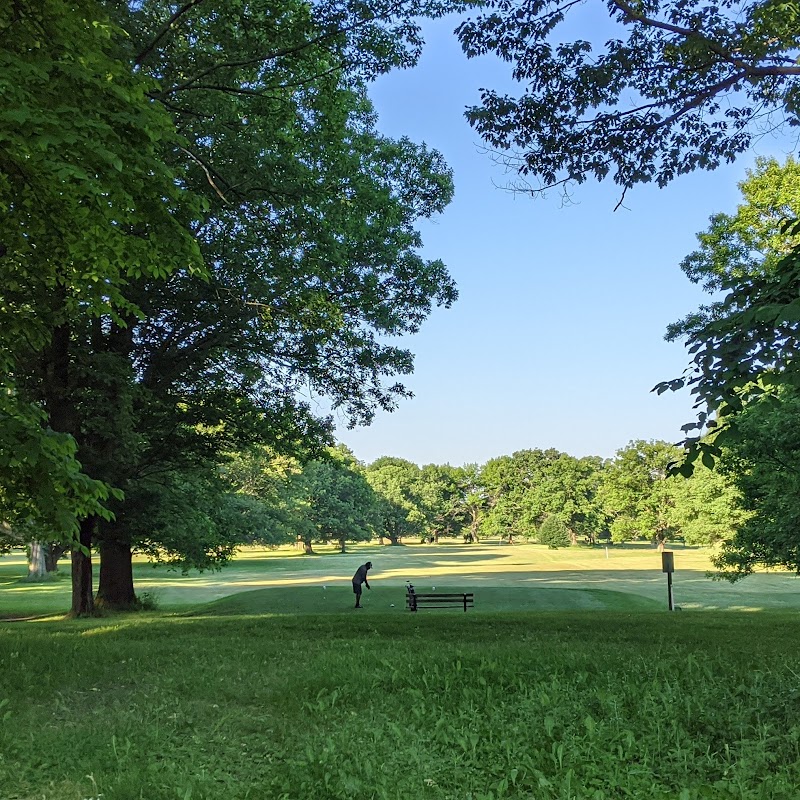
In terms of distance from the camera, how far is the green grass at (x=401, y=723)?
486 centimetres

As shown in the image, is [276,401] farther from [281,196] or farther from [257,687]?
[257,687]

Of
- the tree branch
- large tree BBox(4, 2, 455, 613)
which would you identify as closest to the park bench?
large tree BBox(4, 2, 455, 613)

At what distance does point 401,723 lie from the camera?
20.5ft

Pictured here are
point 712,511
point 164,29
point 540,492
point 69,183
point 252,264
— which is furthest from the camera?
point 540,492

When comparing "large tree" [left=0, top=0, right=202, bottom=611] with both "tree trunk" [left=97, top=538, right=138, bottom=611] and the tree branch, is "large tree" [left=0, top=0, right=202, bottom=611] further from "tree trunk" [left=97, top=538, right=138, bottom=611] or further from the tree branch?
"tree trunk" [left=97, top=538, right=138, bottom=611]

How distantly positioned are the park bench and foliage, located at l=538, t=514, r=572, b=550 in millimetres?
80706

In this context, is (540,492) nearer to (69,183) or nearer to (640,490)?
(640,490)

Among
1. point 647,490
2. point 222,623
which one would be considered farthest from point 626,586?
point 647,490

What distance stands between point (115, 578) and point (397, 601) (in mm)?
12743

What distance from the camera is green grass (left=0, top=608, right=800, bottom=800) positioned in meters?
4.86

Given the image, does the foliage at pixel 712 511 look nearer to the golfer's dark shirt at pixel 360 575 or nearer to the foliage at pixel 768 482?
the foliage at pixel 768 482

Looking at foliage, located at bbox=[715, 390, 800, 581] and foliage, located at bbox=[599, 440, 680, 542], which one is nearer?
foliage, located at bbox=[715, 390, 800, 581]

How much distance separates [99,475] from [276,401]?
4.81m

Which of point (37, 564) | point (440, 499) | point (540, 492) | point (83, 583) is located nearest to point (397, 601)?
point (83, 583)
